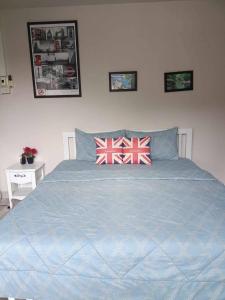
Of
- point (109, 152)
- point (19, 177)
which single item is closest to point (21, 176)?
point (19, 177)

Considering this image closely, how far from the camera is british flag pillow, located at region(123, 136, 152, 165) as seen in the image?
263 centimetres

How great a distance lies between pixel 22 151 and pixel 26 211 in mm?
1752

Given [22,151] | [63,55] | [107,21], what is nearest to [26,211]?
[22,151]

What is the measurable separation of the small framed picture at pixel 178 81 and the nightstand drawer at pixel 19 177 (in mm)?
1994

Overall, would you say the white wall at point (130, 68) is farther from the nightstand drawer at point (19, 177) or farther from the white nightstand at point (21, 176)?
the nightstand drawer at point (19, 177)

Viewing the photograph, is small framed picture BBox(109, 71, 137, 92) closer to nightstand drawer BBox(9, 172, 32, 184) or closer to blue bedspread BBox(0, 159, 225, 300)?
nightstand drawer BBox(9, 172, 32, 184)

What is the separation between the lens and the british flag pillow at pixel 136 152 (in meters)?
2.63

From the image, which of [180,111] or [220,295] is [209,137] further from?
[220,295]

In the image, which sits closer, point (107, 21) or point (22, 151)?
point (107, 21)

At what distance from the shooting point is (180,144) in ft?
10.2

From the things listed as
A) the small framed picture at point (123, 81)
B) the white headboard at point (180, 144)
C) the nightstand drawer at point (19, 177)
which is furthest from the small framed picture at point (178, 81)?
the nightstand drawer at point (19, 177)

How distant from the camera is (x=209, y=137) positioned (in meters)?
3.08

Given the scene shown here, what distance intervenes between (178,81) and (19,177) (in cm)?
225

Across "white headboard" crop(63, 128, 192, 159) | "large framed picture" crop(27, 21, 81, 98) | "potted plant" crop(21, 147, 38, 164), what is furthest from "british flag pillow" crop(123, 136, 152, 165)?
"potted plant" crop(21, 147, 38, 164)
